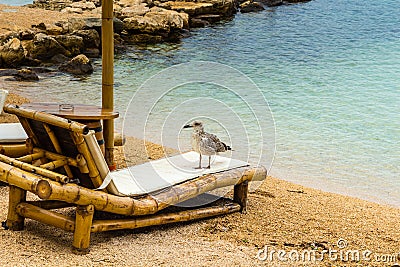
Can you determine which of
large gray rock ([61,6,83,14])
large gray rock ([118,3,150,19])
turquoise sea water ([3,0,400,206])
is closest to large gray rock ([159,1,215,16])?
turquoise sea water ([3,0,400,206])

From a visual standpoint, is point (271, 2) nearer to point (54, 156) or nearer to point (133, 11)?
point (133, 11)

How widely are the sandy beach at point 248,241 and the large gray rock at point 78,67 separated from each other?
288 inches

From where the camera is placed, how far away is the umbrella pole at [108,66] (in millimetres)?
4695

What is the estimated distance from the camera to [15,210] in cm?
367

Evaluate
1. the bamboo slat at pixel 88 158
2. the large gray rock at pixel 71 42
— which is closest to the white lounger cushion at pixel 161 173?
the bamboo slat at pixel 88 158

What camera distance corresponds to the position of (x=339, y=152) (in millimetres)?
7352

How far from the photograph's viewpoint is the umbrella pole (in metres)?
4.70

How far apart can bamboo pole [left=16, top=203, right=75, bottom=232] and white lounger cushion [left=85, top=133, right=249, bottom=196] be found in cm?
29

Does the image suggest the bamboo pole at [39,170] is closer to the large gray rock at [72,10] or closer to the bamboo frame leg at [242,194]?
the bamboo frame leg at [242,194]

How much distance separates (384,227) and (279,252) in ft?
3.47

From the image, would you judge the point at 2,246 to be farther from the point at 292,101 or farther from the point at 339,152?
the point at 292,101

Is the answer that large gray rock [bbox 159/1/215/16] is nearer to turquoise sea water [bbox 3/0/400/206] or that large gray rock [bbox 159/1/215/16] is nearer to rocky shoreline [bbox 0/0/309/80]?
rocky shoreline [bbox 0/0/309/80]

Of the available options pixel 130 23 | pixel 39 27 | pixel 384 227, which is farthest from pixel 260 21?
pixel 384 227

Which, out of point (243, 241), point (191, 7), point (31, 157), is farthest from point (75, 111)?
point (191, 7)
